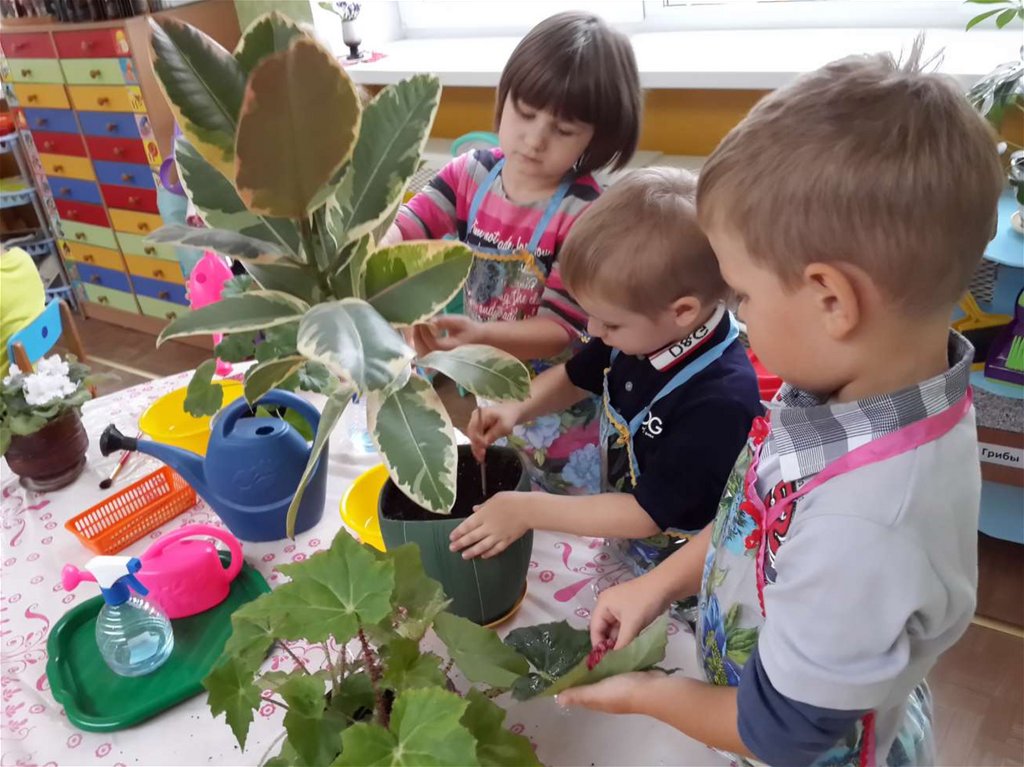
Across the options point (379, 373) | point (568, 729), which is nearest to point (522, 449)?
point (568, 729)

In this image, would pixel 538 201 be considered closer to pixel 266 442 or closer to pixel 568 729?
pixel 266 442

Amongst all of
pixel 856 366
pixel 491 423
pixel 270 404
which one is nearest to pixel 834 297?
pixel 856 366

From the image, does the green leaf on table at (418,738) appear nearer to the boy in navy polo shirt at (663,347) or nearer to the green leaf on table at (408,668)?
the green leaf on table at (408,668)

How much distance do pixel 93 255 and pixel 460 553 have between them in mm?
3529

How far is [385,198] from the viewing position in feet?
2.05

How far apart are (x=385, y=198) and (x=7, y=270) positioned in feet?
3.93

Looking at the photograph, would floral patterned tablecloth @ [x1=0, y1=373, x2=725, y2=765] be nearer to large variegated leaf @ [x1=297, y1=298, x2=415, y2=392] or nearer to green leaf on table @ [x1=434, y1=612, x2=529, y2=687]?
green leaf on table @ [x1=434, y1=612, x2=529, y2=687]

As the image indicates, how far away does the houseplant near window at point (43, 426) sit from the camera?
3.61ft

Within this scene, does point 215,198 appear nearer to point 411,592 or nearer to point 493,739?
point 411,592

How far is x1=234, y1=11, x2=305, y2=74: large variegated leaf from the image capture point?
537 millimetres

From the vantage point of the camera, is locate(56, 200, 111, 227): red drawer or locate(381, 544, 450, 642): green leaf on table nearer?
locate(381, 544, 450, 642): green leaf on table

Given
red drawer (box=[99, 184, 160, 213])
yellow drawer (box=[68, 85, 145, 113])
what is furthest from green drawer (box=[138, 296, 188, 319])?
yellow drawer (box=[68, 85, 145, 113])

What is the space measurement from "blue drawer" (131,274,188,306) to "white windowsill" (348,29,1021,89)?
53.2 inches

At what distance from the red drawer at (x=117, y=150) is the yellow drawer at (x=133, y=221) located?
225mm
